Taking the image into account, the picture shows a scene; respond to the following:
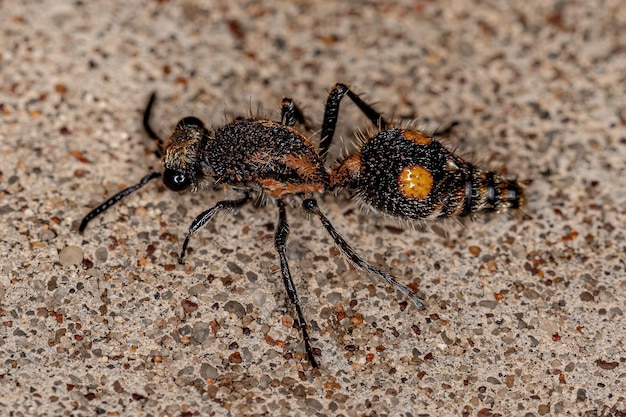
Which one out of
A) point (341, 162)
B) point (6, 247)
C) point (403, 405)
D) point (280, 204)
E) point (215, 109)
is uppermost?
point (215, 109)

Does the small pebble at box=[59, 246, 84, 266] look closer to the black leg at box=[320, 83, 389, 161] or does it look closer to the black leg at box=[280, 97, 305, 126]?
the black leg at box=[280, 97, 305, 126]

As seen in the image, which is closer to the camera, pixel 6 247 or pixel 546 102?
pixel 6 247

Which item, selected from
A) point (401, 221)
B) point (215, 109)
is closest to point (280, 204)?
point (401, 221)

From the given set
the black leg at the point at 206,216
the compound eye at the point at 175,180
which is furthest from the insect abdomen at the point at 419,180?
the compound eye at the point at 175,180

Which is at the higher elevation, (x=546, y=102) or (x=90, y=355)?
(x=546, y=102)

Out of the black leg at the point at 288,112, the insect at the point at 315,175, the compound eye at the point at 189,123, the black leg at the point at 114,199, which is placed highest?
the black leg at the point at 288,112

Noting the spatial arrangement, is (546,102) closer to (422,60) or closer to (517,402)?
(422,60)

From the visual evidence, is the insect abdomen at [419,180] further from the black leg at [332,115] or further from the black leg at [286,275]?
the black leg at [286,275]
